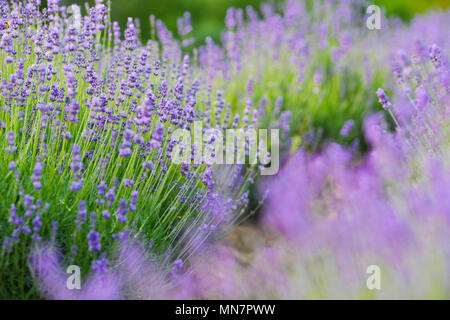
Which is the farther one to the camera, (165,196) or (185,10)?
(185,10)

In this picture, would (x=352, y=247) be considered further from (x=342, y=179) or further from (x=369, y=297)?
(x=342, y=179)

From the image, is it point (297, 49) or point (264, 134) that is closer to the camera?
point (264, 134)

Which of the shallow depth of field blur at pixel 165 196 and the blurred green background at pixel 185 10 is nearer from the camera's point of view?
the shallow depth of field blur at pixel 165 196

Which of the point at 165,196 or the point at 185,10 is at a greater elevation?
the point at 185,10

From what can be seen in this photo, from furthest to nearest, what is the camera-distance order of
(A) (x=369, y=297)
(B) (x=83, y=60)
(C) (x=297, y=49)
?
(C) (x=297, y=49) → (B) (x=83, y=60) → (A) (x=369, y=297)

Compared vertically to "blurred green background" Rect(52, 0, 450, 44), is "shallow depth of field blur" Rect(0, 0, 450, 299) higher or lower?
lower

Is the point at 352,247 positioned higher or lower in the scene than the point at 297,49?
lower

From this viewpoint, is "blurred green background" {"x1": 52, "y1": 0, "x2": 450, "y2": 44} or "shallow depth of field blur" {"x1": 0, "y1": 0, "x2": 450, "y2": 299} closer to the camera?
"shallow depth of field blur" {"x1": 0, "y1": 0, "x2": 450, "y2": 299}

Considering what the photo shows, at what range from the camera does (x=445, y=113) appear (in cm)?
226

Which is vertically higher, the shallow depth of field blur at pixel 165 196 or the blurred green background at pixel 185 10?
the blurred green background at pixel 185 10
